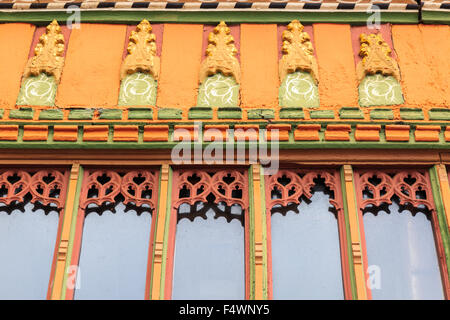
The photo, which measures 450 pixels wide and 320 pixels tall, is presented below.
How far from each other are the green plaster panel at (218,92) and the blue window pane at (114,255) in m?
1.28

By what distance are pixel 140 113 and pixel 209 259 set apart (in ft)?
5.07

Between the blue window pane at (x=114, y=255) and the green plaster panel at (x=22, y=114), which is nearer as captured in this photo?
the blue window pane at (x=114, y=255)

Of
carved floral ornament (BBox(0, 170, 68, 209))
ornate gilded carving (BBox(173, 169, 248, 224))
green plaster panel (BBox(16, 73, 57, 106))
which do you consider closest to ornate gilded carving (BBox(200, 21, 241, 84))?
ornate gilded carving (BBox(173, 169, 248, 224))

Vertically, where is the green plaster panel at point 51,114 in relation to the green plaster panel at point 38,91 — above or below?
below

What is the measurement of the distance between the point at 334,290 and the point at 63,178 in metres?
2.62

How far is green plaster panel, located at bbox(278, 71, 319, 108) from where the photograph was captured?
8.07 metres

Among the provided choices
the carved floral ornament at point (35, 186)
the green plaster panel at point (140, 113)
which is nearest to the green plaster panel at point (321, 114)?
the green plaster panel at point (140, 113)

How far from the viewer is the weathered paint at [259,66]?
809 centimetres

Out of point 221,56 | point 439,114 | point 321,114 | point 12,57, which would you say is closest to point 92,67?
point 12,57

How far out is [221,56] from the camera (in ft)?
27.5

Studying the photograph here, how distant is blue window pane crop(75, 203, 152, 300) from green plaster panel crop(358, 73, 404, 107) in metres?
2.36

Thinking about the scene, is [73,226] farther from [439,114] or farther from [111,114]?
[439,114]

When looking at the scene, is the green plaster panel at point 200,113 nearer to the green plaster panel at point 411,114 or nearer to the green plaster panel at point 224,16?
the green plaster panel at point 224,16
